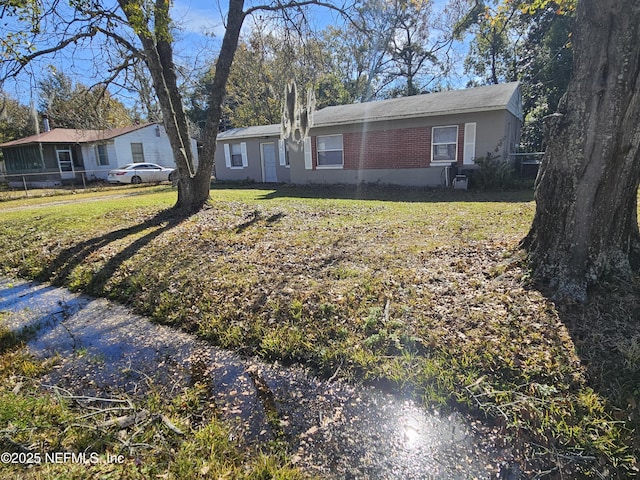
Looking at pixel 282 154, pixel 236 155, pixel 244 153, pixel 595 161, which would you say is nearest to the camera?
pixel 595 161

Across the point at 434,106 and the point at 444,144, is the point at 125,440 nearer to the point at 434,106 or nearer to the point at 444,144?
the point at 444,144

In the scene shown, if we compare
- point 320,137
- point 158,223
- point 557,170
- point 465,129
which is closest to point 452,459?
point 557,170

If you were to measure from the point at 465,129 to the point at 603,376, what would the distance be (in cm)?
1160

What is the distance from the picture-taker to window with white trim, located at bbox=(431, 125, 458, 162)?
43.5 feet

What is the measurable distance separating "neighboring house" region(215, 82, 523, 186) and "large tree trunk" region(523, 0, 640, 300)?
925 cm

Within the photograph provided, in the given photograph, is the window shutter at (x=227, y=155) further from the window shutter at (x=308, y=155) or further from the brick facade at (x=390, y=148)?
the brick facade at (x=390, y=148)

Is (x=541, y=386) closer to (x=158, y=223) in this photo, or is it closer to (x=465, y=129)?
Result: (x=158, y=223)

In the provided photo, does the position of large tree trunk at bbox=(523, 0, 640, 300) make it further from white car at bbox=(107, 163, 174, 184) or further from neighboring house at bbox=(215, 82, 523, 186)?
white car at bbox=(107, 163, 174, 184)

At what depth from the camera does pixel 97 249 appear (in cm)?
680

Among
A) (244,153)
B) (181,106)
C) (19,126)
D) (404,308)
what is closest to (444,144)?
(181,106)

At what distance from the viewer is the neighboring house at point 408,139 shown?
41.2 feet

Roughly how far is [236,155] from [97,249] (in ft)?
47.4

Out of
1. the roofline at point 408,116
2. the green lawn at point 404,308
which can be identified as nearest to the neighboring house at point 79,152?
the roofline at point 408,116

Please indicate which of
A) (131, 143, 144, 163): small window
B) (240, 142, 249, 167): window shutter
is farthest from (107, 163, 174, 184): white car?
(240, 142, 249, 167): window shutter
